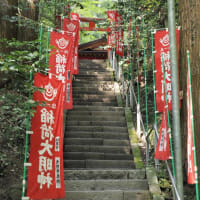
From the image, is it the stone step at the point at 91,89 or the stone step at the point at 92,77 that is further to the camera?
the stone step at the point at 92,77

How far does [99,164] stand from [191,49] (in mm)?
3520

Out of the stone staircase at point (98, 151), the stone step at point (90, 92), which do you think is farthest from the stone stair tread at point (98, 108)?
the stone step at point (90, 92)

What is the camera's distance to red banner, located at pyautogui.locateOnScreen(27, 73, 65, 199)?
4.62 metres

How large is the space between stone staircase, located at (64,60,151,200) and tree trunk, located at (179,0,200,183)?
1472mm

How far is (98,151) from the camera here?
7.68m

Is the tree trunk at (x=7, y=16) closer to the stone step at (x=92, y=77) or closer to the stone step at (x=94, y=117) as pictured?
the stone step at (x=94, y=117)

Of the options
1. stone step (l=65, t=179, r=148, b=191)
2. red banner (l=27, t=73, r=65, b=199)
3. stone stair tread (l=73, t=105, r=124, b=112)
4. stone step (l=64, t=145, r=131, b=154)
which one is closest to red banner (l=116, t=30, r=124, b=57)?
stone stair tread (l=73, t=105, r=124, b=112)

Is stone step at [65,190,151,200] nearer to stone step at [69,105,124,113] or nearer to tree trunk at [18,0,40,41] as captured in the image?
stone step at [69,105,124,113]

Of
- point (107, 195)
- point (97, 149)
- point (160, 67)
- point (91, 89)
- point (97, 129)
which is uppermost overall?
point (160, 67)

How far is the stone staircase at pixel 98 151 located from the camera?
590 centimetres

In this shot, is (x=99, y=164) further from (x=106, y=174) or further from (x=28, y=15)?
(x=28, y=15)

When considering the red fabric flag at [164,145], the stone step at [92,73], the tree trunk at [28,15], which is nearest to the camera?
the red fabric flag at [164,145]

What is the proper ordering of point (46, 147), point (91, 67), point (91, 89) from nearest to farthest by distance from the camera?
1. point (46, 147)
2. point (91, 89)
3. point (91, 67)

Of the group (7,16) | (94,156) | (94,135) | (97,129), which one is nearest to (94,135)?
(94,135)
